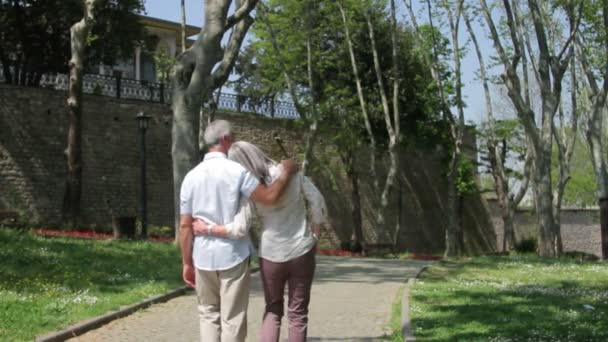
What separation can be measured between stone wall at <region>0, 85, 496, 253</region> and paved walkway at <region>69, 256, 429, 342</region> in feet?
40.2

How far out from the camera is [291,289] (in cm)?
625

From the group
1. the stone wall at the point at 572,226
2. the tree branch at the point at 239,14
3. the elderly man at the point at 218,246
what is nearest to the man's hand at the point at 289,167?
the elderly man at the point at 218,246

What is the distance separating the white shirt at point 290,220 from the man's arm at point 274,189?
7cm

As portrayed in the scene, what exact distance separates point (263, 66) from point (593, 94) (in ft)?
42.6

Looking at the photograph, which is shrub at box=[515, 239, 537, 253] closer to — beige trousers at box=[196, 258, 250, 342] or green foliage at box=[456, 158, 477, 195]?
green foliage at box=[456, 158, 477, 195]

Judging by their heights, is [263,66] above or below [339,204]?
above

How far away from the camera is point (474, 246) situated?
42938 mm

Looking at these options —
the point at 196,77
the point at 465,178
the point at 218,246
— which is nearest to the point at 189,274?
the point at 218,246

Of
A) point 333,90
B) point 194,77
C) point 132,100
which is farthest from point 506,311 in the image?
point 333,90

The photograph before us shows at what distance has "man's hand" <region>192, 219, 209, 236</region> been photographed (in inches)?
→ 229

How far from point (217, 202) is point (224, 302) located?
67 cm

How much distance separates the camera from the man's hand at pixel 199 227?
580 cm

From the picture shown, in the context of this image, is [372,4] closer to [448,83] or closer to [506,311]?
[448,83]

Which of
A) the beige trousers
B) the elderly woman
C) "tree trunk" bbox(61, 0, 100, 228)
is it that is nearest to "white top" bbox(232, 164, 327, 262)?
the elderly woman
